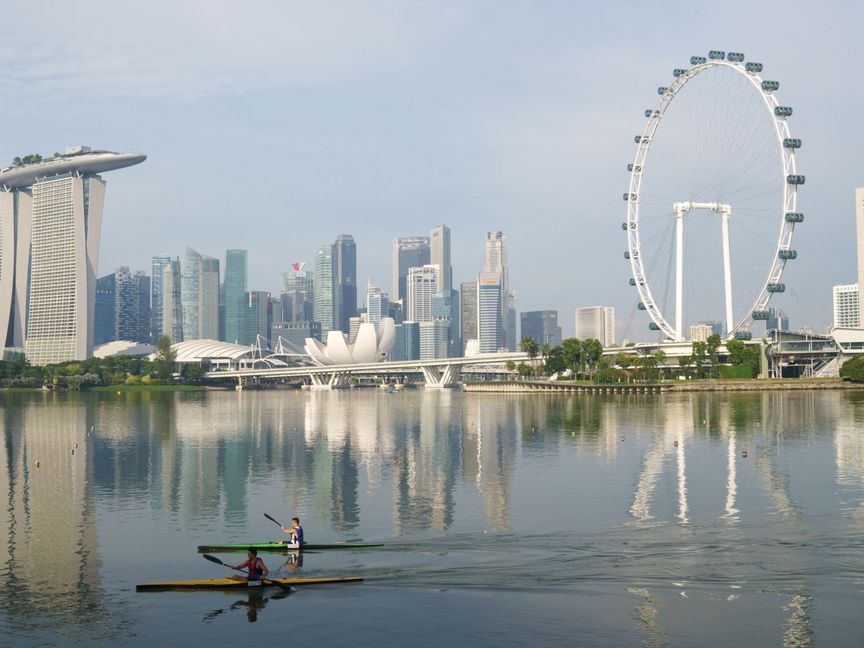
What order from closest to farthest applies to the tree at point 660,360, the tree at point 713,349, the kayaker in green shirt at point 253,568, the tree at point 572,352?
the kayaker in green shirt at point 253,568 → the tree at point 713,349 → the tree at point 660,360 → the tree at point 572,352

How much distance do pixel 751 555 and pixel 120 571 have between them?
21.8 m

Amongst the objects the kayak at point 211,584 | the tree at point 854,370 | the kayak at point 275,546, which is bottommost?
the kayak at point 211,584

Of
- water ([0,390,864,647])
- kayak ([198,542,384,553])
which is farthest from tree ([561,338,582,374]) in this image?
kayak ([198,542,384,553])

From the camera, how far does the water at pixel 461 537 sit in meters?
26.0

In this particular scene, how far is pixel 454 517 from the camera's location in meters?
40.2

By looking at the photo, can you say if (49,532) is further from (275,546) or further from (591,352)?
(591,352)

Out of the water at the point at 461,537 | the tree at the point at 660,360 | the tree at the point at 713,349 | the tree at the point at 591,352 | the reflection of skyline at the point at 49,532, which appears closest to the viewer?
the water at the point at 461,537

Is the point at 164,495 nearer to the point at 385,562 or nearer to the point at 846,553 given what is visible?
the point at 385,562

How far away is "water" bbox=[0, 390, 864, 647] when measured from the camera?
85.3ft

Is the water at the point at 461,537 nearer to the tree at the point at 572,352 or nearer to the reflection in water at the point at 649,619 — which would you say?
the reflection in water at the point at 649,619

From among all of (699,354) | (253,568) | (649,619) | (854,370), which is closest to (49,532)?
(253,568)

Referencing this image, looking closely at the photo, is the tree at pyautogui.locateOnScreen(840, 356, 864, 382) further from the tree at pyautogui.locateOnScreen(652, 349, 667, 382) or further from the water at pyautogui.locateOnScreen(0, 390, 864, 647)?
the water at pyautogui.locateOnScreen(0, 390, 864, 647)

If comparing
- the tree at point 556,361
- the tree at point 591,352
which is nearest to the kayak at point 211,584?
the tree at point 591,352

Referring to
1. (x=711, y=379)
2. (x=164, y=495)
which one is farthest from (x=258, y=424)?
(x=711, y=379)
